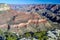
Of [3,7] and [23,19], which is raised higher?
[3,7]

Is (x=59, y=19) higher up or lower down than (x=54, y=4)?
lower down

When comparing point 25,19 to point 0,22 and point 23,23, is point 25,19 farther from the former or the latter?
point 0,22

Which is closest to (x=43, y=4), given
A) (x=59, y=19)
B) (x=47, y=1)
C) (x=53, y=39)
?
(x=47, y=1)

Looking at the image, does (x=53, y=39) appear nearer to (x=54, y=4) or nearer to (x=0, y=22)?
(x=54, y=4)

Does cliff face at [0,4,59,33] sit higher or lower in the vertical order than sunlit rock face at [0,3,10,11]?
lower

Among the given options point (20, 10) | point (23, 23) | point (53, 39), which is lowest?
point (53, 39)

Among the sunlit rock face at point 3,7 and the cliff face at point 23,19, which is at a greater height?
the sunlit rock face at point 3,7

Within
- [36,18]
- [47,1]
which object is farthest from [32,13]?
[47,1]

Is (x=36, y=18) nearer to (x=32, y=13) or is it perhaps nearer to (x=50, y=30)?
(x=32, y=13)

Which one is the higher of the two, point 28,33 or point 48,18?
point 48,18
